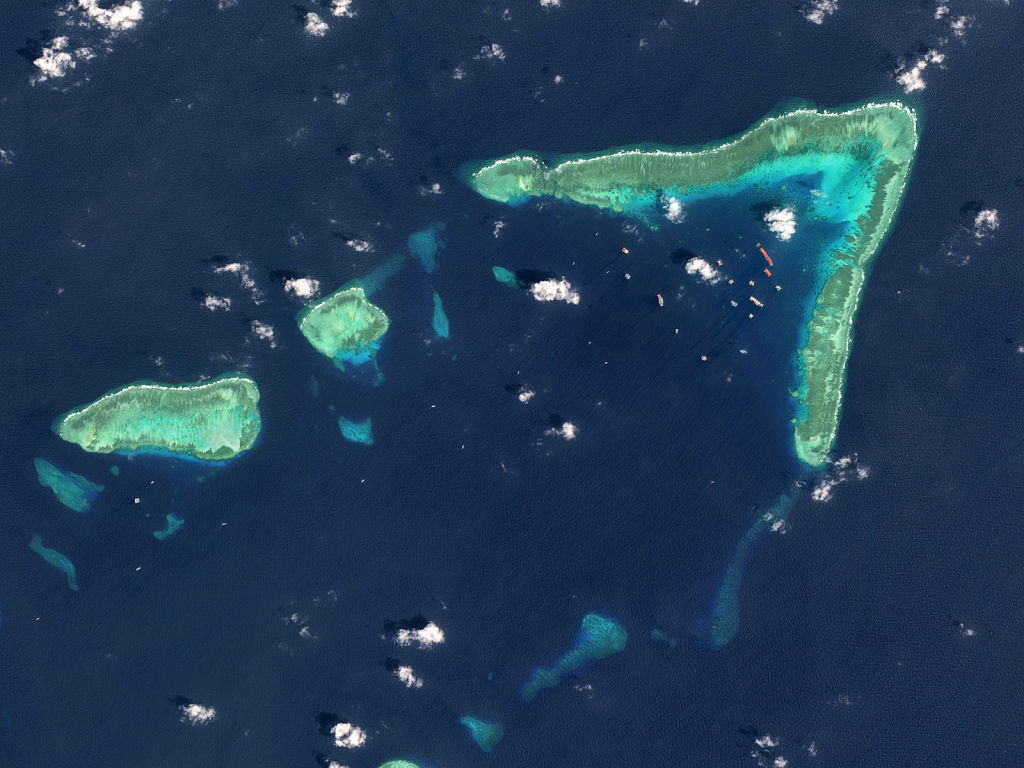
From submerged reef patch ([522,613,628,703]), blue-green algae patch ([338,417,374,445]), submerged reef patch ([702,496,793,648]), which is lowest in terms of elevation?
submerged reef patch ([522,613,628,703])

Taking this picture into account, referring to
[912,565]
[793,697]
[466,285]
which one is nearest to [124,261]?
[466,285]

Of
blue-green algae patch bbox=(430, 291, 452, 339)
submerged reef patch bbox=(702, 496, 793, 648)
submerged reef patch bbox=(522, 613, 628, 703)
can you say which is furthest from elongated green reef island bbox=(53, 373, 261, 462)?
submerged reef patch bbox=(702, 496, 793, 648)

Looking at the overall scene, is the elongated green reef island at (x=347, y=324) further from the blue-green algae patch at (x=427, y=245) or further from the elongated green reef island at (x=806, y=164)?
the elongated green reef island at (x=806, y=164)

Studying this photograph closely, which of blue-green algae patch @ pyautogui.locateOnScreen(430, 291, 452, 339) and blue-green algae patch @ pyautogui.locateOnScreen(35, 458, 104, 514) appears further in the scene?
blue-green algae patch @ pyautogui.locateOnScreen(430, 291, 452, 339)

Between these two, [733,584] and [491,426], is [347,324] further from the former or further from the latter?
[733,584]

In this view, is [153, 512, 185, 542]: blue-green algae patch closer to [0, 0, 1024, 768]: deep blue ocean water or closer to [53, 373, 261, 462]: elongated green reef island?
[0, 0, 1024, 768]: deep blue ocean water

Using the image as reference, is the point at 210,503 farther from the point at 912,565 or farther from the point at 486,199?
the point at 912,565
